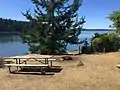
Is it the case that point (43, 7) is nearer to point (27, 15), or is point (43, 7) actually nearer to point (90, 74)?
point (27, 15)

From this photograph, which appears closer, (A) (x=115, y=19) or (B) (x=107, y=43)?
(A) (x=115, y=19)

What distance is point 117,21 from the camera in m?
14.6

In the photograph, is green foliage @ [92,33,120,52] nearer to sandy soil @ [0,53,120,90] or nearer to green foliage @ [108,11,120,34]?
green foliage @ [108,11,120,34]

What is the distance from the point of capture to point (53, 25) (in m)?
21.0

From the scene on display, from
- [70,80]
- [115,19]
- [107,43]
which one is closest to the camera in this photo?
[70,80]

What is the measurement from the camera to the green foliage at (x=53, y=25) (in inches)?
819

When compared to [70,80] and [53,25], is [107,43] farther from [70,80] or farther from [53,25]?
[70,80]

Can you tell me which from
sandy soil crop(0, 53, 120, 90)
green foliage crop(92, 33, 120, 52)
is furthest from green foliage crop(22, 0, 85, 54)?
sandy soil crop(0, 53, 120, 90)

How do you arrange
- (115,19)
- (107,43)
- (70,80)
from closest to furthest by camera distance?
(70,80) → (115,19) → (107,43)

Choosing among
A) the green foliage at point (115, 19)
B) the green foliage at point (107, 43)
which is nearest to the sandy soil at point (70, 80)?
the green foliage at point (115, 19)

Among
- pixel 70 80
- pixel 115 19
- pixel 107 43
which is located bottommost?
pixel 70 80

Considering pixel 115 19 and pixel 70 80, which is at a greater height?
pixel 115 19

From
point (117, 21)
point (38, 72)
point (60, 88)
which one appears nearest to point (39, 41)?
point (117, 21)

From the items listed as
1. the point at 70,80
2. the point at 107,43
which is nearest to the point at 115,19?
the point at 107,43
